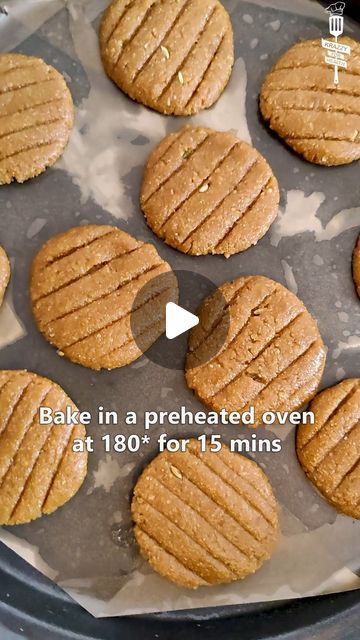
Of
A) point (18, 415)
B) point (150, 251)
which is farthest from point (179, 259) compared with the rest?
point (18, 415)

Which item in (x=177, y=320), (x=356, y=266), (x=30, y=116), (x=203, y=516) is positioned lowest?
(x=203, y=516)

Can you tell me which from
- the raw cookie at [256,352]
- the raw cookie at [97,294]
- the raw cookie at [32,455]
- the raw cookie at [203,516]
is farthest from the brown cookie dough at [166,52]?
the raw cookie at [203,516]

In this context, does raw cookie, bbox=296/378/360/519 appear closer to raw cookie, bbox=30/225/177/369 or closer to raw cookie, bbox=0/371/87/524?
raw cookie, bbox=30/225/177/369

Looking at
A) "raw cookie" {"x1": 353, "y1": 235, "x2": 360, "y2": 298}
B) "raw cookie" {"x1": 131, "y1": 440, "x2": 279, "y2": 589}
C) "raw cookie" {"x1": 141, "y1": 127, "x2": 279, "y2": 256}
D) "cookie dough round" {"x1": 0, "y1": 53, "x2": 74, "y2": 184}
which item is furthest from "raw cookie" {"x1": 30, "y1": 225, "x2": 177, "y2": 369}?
"raw cookie" {"x1": 353, "y1": 235, "x2": 360, "y2": 298}

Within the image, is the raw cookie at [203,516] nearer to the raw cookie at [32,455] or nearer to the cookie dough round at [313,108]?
the raw cookie at [32,455]

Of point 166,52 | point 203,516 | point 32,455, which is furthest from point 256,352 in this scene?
point 166,52

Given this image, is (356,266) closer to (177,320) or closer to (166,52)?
(177,320)
